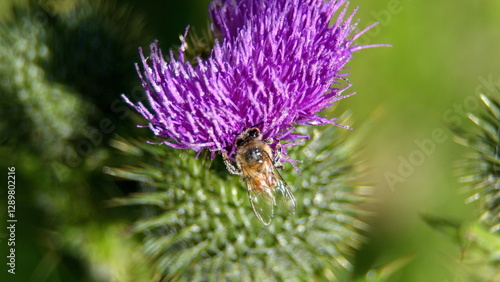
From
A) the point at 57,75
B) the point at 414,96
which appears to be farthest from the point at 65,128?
the point at 414,96

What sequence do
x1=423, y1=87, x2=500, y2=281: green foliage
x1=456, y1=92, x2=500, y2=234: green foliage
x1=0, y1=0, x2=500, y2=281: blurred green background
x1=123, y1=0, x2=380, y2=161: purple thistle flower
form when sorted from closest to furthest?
x1=123, y1=0, x2=380, y2=161: purple thistle flower < x1=423, y1=87, x2=500, y2=281: green foliage < x1=456, y1=92, x2=500, y2=234: green foliage < x1=0, y1=0, x2=500, y2=281: blurred green background

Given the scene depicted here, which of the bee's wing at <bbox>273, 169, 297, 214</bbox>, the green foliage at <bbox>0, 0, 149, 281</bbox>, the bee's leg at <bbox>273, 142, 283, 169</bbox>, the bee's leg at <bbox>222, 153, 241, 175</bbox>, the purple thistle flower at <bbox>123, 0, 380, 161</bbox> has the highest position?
the green foliage at <bbox>0, 0, 149, 281</bbox>

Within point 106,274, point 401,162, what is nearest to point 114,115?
point 106,274

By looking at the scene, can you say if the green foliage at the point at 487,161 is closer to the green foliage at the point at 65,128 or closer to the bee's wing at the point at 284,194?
the bee's wing at the point at 284,194

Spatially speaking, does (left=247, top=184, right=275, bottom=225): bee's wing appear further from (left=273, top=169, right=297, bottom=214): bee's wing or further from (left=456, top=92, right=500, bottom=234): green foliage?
(left=456, top=92, right=500, bottom=234): green foliage

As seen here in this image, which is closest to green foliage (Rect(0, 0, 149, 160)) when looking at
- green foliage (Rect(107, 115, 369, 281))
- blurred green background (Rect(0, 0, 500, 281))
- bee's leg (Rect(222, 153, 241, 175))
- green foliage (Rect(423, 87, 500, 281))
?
green foliage (Rect(107, 115, 369, 281))

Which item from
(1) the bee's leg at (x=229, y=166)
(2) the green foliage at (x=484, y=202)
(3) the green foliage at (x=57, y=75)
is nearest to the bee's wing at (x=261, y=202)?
(1) the bee's leg at (x=229, y=166)
